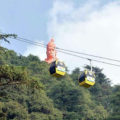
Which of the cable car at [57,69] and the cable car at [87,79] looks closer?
the cable car at [57,69]

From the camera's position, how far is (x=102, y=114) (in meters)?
52.4

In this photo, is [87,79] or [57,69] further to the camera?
[87,79]

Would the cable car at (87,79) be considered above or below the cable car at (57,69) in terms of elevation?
below

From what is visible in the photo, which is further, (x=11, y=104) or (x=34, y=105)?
(x=34, y=105)

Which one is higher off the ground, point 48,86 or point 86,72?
point 48,86

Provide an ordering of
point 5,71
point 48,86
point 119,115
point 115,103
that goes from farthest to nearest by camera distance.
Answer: point 48,86 → point 115,103 → point 119,115 → point 5,71

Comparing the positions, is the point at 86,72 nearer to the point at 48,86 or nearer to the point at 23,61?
the point at 48,86

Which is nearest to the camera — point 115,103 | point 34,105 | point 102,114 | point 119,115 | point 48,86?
point 119,115

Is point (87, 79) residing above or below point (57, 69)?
below

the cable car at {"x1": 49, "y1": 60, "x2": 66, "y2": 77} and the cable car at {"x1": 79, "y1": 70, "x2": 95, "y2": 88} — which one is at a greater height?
the cable car at {"x1": 49, "y1": 60, "x2": 66, "y2": 77}

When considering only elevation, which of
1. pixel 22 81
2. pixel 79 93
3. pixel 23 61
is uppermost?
pixel 23 61

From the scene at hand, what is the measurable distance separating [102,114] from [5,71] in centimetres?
3978

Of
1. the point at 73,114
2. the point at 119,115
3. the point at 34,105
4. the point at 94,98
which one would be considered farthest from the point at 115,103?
the point at 94,98

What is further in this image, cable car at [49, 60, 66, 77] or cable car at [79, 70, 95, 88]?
cable car at [79, 70, 95, 88]
